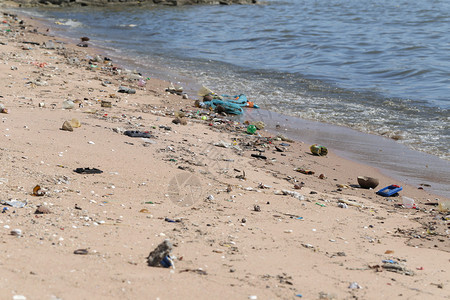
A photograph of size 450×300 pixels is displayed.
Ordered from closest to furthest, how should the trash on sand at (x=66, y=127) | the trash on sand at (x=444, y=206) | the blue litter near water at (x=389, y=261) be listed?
the blue litter near water at (x=389, y=261) → the trash on sand at (x=444, y=206) → the trash on sand at (x=66, y=127)

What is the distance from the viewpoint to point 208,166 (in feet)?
16.5

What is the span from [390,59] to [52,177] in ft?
35.7

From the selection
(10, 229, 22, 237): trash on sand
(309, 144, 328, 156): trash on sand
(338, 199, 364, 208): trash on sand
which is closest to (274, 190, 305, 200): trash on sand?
(338, 199, 364, 208): trash on sand

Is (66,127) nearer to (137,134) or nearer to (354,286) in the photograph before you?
(137,134)

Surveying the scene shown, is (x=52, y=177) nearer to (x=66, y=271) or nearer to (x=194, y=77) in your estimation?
(x=66, y=271)

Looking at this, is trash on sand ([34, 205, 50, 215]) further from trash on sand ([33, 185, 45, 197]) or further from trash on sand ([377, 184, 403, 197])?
trash on sand ([377, 184, 403, 197])

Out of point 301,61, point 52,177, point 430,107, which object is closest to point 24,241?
point 52,177

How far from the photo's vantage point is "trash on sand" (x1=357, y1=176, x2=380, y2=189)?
5.38 meters

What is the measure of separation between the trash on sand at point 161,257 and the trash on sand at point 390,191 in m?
3.12

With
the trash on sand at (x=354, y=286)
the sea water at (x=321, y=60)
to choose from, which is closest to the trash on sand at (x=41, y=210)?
the trash on sand at (x=354, y=286)

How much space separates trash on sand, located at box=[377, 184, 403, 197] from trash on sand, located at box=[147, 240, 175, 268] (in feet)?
10.2

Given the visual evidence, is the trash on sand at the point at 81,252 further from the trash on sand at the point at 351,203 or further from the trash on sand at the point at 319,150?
A: the trash on sand at the point at 319,150

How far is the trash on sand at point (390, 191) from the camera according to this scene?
5.20m

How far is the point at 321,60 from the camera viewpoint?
12992mm
